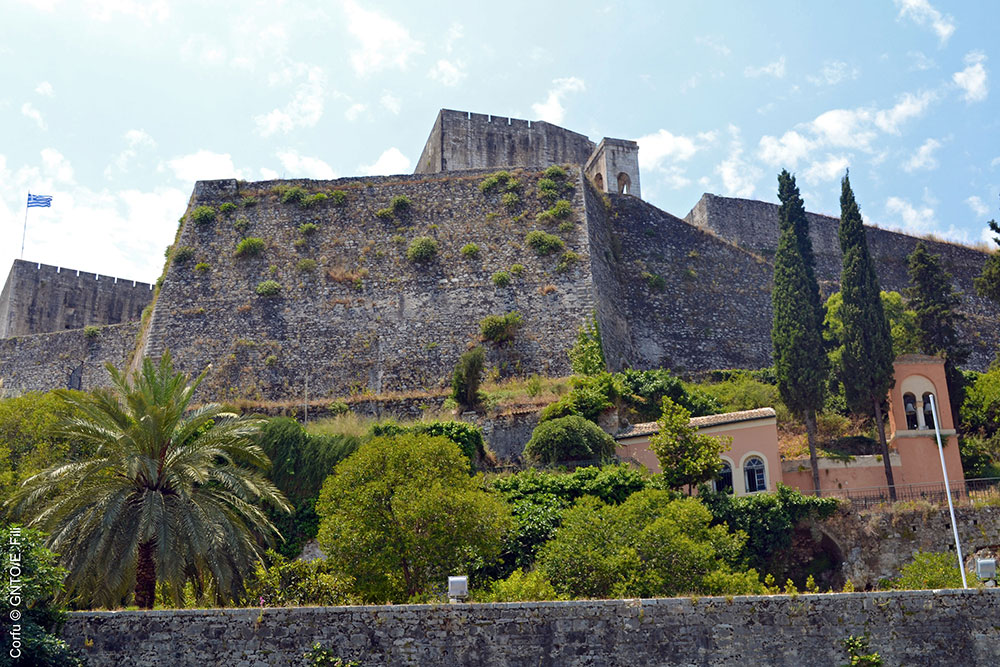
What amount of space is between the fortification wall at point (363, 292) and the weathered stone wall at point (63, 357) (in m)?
7.85

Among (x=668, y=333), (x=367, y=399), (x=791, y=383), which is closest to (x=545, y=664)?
(x=791, y=383)

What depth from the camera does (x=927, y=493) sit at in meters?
27.5

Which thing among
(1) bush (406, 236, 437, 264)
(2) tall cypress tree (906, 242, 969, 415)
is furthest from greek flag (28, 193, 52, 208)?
(2) tall cypress tree (906, 242, 969, 415)

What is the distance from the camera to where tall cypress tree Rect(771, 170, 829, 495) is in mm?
30938

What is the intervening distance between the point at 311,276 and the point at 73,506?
2070cm

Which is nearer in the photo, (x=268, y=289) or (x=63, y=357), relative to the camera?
(x=268, y=289)

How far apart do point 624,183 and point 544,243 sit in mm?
12630

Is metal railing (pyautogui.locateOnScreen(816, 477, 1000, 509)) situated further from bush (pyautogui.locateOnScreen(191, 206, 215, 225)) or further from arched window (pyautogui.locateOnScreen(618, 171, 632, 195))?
bush (pyautogui.locateOnScreen(191, 206, 215, 225))

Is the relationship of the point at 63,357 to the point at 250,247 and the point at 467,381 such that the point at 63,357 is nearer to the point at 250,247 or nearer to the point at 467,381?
the point at 250,247

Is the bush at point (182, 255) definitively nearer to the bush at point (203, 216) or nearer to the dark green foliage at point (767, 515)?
the bush at point (203, 216)

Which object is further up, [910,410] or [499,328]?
[499,328]

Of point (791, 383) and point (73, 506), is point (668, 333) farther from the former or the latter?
point (73, 506)

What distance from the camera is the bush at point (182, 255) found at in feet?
133

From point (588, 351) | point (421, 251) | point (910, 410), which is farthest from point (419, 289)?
point (910, 410)
